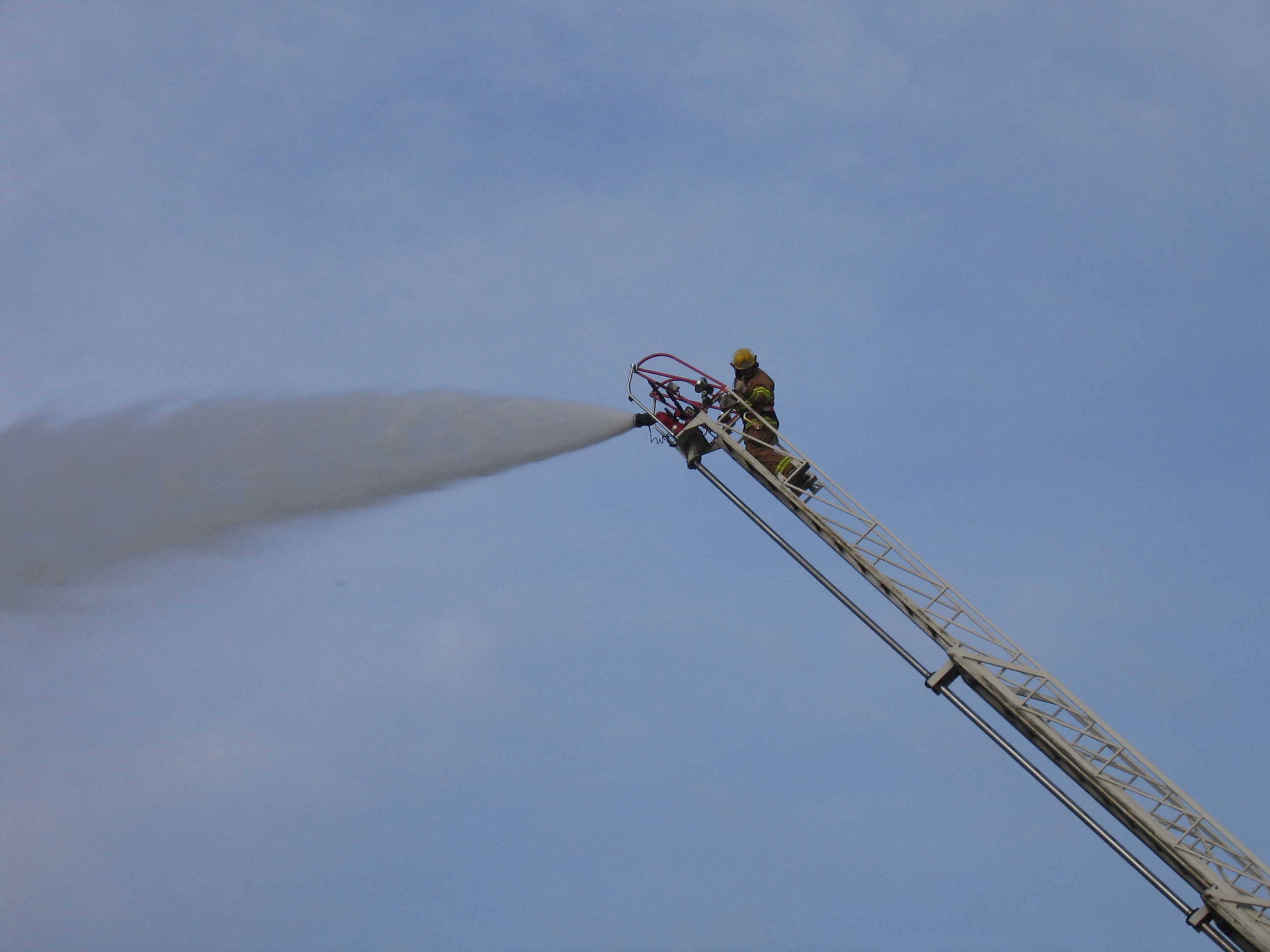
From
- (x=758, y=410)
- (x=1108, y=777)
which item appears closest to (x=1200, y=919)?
(x=1108, y=777)

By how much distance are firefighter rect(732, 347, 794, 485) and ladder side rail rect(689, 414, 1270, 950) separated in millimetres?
2385

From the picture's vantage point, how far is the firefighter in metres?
24.6

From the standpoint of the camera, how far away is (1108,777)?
2147cm

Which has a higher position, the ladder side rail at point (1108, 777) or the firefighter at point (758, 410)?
the firefighter at point (758, 410)

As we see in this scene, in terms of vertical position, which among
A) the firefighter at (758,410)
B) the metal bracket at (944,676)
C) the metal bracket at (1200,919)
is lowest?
the metal bracket at (1200,919)

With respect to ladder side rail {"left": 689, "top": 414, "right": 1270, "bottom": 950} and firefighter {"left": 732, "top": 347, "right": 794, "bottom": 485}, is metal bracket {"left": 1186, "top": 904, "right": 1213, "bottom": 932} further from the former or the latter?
firefighter {"left": 732, "top": 347, "right": 794, "bottom": 485}

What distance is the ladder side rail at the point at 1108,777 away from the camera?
823 inches

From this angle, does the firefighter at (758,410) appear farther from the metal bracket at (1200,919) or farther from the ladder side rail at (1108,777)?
the metal bracket at (1200,919)

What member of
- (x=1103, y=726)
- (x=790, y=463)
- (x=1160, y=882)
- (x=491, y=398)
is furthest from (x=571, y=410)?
(x=1160, y=882)

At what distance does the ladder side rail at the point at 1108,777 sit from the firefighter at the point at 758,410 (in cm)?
239

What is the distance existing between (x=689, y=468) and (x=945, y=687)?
18.5 feet

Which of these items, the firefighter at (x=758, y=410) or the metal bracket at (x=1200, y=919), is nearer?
the metal bracket at (x=1200, y=919)

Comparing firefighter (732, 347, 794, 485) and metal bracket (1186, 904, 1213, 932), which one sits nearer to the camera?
metal bracket (1186, 904, 1213, 932)

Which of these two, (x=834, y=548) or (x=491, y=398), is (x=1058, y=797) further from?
(x=491, y=398)
